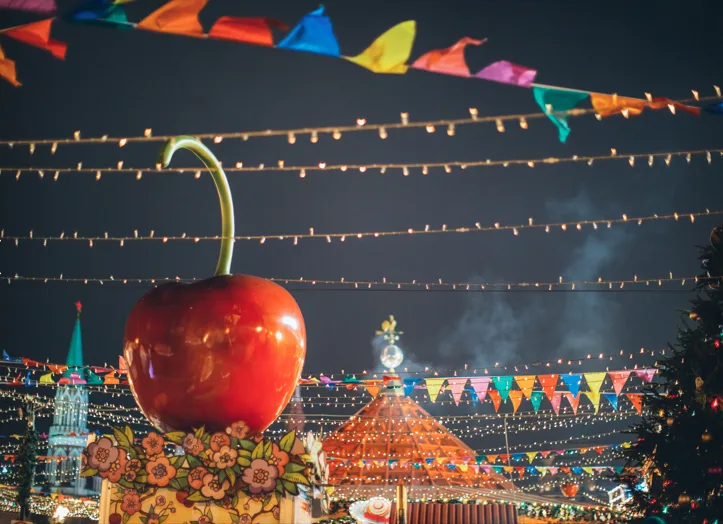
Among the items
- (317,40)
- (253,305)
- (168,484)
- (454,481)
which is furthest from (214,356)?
(454,481)

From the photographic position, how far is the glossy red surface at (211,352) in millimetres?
2893

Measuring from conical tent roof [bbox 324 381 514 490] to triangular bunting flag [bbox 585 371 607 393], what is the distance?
24.6ft

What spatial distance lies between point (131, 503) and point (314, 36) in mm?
2353

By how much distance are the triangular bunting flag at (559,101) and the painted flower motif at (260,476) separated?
8.98ft

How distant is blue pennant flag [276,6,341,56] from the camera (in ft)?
12.2

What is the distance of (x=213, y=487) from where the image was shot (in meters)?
2.91

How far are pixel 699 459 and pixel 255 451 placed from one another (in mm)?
7212

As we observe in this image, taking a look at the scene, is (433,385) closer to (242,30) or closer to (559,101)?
(559,101)

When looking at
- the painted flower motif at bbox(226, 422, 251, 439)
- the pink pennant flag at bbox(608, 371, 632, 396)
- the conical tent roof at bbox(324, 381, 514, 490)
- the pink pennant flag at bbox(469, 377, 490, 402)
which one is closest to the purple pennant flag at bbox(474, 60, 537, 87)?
the painted flower motif at bbox(226, 422, 251, 439)

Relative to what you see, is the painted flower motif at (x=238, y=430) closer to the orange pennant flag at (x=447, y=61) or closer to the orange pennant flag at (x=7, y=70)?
the orange pennant flag at (x=447, y=61)

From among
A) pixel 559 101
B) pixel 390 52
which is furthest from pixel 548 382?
pixel 390 52

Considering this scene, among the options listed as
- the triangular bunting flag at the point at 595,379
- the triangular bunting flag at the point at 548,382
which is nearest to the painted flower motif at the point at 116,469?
the triangular bunting flag at the point at 595,379

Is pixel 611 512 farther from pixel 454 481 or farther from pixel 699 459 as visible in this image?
pixel 699 459

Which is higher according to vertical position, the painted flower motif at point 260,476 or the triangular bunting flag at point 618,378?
the triangular bunting flag at point 618,378
